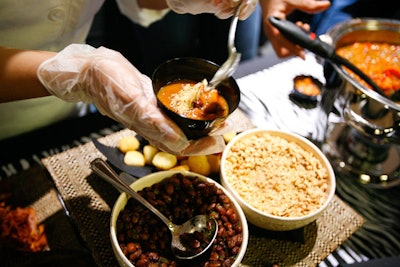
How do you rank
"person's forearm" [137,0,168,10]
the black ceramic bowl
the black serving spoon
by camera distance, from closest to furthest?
1. the black ceramic bowl
2. the black serving spoon
3. "person's forearm" [137,0,168,10]

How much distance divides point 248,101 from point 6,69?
1178mm

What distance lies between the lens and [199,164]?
55.7 inches

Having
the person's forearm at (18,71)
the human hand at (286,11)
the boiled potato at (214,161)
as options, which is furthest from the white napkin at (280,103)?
the person's forearm at (18,71)

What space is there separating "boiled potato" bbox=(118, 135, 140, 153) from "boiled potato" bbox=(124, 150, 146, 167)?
0.09 ft

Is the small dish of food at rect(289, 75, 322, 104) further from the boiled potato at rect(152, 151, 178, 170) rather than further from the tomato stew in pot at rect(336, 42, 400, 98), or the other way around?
the boiled potato at rect(152, 151, 178, 170)

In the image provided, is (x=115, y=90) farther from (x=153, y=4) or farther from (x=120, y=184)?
(x=153, y=4)

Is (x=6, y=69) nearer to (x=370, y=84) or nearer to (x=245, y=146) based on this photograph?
(x=245, y=146)

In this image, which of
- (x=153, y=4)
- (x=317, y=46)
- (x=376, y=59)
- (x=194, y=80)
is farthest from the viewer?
(x=376, y=59)

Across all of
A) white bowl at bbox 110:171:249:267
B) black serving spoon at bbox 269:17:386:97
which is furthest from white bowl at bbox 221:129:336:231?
black serving spoon at bbox 269:17:386:97

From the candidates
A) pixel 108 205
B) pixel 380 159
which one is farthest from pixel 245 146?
pixel 380 159

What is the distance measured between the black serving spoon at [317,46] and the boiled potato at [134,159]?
0.89 meters

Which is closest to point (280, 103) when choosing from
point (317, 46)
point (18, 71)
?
point (317, 46)

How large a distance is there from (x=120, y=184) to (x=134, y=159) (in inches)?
9.1

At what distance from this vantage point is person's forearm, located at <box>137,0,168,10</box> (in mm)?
1742
